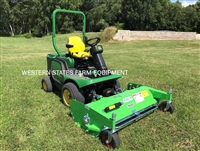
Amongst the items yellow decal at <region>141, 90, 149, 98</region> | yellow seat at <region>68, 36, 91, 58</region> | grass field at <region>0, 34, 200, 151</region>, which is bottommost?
grass field at <region>0, 34, 200, 151</region>

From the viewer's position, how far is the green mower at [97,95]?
2.58m

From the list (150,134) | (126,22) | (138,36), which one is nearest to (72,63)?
(150,134)

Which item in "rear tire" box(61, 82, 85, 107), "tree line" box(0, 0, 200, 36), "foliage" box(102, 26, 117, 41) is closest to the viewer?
"rear tire" box(61, 82, 85, 107)

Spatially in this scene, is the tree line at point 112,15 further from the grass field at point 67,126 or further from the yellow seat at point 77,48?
the grass field at point 67,126

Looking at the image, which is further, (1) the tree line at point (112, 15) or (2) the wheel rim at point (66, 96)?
(1) the tree line at point (112, 15)

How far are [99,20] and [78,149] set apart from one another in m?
34.2

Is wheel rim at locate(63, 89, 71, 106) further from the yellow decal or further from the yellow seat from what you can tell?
the yellow decal

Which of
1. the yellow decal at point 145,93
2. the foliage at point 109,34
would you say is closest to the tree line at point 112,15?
the foliage at point 109,34

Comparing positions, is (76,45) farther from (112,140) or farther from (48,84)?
(112,140)

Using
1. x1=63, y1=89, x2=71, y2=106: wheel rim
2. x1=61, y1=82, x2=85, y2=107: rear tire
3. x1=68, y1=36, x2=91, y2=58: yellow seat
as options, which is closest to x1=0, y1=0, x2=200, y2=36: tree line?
x1=68, y1=36, x2=91, y2=58: yellow seat

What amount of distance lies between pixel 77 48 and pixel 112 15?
33288 mm

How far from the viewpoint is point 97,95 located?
10.6 ft

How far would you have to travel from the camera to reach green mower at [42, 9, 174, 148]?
2580mm

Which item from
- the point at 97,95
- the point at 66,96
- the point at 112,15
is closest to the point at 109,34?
the point at 66,96
